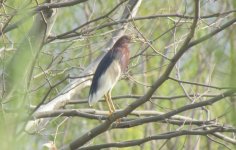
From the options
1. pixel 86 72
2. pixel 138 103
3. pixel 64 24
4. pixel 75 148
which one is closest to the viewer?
pixel 138 103

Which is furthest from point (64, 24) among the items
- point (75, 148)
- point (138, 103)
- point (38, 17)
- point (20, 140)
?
point (20, 140)

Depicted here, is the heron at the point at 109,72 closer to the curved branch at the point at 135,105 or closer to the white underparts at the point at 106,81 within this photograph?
the white underparts at the point at 106,81

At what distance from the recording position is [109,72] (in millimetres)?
4215

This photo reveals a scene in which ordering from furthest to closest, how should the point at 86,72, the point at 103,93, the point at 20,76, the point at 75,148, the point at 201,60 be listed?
the point at 201,60 → the point at 86,72 → the point at 103,93 → the point at 75,148 → the point at 20,76

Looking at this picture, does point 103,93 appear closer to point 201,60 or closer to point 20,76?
point 20,76

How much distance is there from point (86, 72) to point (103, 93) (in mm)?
926

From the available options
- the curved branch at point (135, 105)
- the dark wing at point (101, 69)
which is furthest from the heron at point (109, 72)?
the curved branch at point (135, 105)

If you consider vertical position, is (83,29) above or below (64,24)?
below

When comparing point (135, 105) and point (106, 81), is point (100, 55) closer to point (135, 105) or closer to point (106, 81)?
point (106, 81)

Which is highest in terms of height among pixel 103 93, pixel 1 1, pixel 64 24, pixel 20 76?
pixel 64 24

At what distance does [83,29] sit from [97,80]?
48 centimetres

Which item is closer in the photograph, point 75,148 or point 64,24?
point 75,148

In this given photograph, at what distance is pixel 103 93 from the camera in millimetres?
4086

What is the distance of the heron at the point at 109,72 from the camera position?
4078 mm
